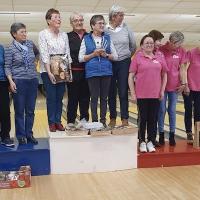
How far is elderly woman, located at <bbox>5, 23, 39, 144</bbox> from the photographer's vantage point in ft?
12.1

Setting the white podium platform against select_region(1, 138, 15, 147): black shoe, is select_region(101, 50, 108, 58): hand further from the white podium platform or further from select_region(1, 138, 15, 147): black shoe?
select_region(1, 138, 15, 147): black shoe

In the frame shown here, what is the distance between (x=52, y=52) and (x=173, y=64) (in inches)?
53.4

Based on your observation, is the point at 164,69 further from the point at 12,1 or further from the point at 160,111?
the point at 12,1

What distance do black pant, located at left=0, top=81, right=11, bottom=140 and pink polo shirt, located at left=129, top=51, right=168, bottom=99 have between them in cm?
132

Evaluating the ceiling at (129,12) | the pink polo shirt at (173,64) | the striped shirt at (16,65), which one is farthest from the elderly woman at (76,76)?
the ceiling at (129,12)

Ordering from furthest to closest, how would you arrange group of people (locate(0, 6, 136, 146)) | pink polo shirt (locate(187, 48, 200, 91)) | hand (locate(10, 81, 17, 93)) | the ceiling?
1. the ceiling
2. pink polo shirt (locate(187, 48, 200, 91))
3. group of people (locate(0, 6, 136, 146))
4. hand (locate(10, 81, 17, 93))

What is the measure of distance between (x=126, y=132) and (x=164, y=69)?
0.79 meters

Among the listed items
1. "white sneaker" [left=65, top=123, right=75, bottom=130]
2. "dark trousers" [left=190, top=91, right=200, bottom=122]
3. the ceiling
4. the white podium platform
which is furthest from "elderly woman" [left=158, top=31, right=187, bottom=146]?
the ceiling

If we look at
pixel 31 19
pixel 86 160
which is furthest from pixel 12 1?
pixel 86 160

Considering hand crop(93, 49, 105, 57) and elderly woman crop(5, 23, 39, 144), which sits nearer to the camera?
elderly woman crop(5, 23, 39, 144)

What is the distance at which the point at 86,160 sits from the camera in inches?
150

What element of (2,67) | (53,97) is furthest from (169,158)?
(2,67)

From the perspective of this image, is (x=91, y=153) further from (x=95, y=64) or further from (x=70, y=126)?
(x=95, y=64)

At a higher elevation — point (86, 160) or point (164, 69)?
point (164, 69)
